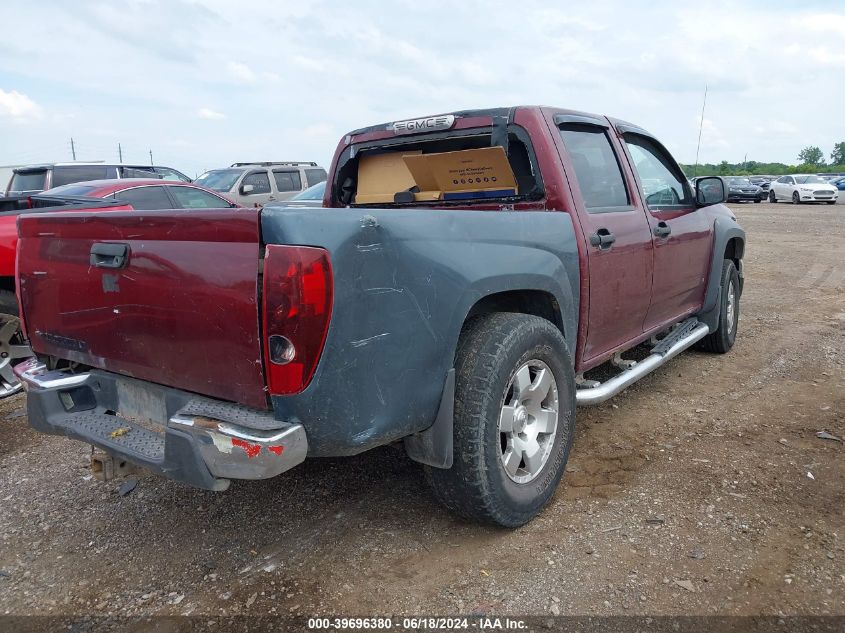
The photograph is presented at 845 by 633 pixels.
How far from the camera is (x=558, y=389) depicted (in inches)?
122

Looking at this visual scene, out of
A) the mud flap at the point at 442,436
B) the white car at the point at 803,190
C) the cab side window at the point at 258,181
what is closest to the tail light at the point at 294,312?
the mud flap at the point at 442,436

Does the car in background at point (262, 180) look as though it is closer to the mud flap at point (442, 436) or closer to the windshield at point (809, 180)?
the mud flap at point (442, 436)

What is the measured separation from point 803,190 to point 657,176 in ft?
99.4

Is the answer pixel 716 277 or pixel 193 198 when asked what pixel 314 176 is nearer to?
pixel 193 198

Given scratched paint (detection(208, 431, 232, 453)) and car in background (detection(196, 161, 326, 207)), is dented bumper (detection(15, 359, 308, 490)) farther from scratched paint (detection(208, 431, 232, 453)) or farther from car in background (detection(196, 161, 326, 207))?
car in background (detection(196, 161, 326, 207))

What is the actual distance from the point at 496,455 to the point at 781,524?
4.48ft

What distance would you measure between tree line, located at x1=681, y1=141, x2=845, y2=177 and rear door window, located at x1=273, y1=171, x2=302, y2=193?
169 feet

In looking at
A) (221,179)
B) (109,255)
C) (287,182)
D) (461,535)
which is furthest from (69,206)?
(287,182)

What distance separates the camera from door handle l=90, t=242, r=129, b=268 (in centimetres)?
242

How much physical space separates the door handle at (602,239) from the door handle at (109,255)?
2.20 meters

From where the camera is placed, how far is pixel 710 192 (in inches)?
184

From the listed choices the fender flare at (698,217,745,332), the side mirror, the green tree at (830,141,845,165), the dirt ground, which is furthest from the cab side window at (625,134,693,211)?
the green tree at (830,141,845,165)

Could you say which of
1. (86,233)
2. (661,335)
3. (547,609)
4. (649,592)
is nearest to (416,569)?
(547,609)

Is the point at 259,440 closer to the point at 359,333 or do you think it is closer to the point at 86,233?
the point at 359,333
